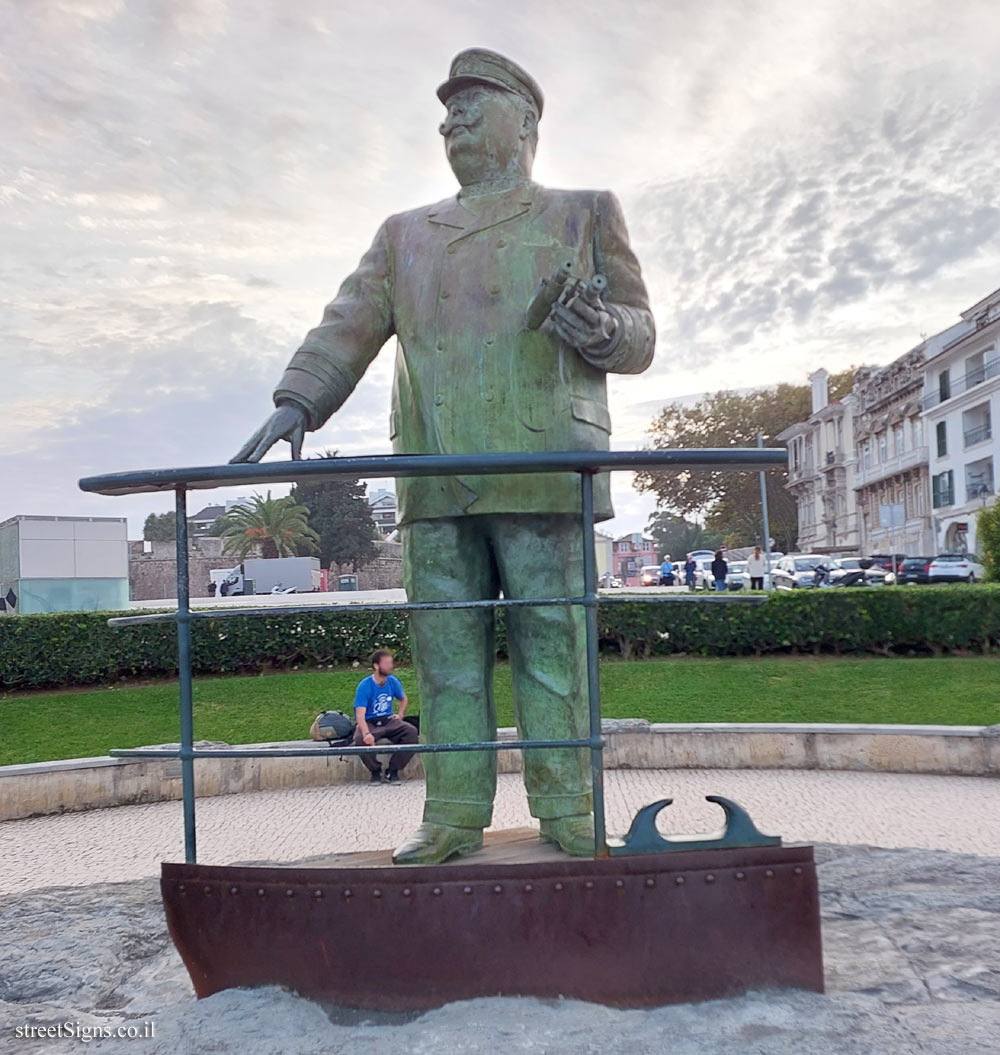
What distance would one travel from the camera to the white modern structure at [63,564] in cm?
1675

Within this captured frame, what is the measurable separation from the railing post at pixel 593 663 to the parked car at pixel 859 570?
28929 millimetres

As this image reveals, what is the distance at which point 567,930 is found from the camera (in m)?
2.85

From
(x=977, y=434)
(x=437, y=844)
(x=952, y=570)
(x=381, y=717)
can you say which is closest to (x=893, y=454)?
(x=977, y=434)

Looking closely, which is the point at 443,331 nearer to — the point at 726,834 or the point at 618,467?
the point at 618,467

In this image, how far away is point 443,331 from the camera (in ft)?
11.7

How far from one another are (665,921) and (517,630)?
3.43 ft

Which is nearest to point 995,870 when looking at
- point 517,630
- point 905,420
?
point 517,630

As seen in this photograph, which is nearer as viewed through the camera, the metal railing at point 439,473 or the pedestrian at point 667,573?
the metal railing at point 439,473

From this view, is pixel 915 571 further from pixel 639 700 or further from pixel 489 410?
pixel 489 410

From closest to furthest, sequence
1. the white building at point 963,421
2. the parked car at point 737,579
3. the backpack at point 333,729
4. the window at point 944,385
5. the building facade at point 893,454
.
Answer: the backpack at point 333,729
the parked car at point 737,579
the white building at point 963,421
the window at point 944,385
the building facade at point 893,454

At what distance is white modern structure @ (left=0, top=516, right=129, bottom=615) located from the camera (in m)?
16.8

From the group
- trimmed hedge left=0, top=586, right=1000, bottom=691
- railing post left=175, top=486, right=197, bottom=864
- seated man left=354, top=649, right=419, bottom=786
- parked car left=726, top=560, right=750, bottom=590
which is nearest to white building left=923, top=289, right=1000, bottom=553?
parked car left=726, top=560, right=750, bottom=590

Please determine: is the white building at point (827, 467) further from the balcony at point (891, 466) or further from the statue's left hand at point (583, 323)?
the statue's left hand at point (583, 323)

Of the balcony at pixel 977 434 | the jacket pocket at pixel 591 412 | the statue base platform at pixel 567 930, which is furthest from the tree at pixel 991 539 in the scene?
the balcony at pixel 977 434
